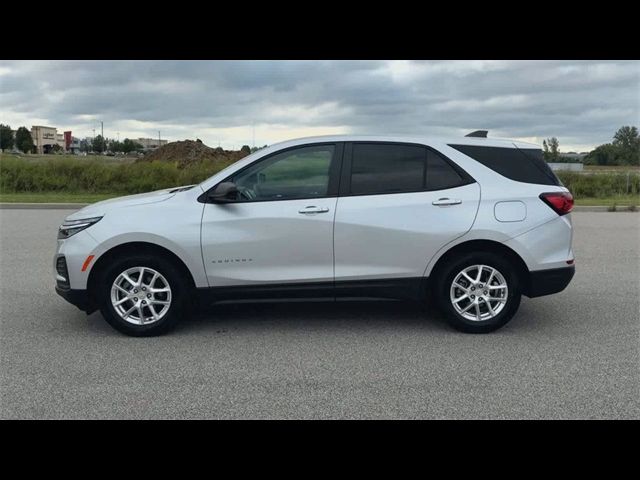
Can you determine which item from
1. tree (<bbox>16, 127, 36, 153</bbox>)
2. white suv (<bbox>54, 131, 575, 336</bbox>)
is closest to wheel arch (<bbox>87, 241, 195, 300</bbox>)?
white suv (<bbox>54, 131, 575, 336</bbox>)

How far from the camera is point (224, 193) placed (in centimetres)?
531

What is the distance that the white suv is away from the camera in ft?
17.7

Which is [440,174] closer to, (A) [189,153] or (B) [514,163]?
(B) [514,163]

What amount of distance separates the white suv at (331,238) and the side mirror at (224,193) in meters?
0.01

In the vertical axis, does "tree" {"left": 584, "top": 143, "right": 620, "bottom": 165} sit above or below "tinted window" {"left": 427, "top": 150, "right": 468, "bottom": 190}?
above

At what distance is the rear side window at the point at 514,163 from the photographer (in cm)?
570

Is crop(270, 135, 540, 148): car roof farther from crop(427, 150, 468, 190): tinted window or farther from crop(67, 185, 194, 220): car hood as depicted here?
crop(67, 185, 194, 220): car hood

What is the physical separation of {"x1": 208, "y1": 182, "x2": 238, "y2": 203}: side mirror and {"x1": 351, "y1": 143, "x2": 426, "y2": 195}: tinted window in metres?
1.08

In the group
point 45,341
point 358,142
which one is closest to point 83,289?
point 45,341

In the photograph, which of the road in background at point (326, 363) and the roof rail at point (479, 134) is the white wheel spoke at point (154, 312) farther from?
the roof rail at point (479, 134)

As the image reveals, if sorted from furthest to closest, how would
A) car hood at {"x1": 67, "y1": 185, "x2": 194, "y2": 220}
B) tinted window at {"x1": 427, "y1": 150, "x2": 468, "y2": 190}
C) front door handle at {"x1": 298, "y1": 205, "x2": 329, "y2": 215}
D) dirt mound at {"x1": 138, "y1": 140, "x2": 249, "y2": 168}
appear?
dirt mound at {"x1": 138, "y1": 140, "x2": 249, "y2": 168}, tinted window at {"x1": 427, "y1": 150, "x2": 468, "y2": 190}, car hood at {"x1": 67, "y1": 185, "x2": 194, "y2": 220}, front door handle at {"x1": 298, "y1": 205, "x2": 329, "y2": 215}

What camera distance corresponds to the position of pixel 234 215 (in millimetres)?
5430

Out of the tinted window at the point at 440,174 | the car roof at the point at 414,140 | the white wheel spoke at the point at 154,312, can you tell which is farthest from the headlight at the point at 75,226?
the tinted window at the point at 440,174

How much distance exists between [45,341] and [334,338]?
258 centimetres
